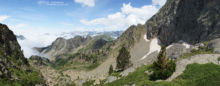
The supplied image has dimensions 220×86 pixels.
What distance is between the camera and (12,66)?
103 metres

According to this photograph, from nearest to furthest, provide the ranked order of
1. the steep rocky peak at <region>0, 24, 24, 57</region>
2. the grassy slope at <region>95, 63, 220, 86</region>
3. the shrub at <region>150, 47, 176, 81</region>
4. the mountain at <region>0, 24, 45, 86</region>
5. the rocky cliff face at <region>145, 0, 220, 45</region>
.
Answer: the grassy slope at <region>95, 63, 220, 86</region>
the shrub at <region>150, 47, 176, 81</region>
the mountain at <region>0, 24, 45, 86</region>
the rocky cliff face at <region>145, 0, 220, 45</region>
the steep rocky peak at <region>0, 24, 24, 57</region>

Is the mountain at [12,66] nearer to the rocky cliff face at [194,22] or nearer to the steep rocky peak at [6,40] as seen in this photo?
the steep rocky peak at [6,40]

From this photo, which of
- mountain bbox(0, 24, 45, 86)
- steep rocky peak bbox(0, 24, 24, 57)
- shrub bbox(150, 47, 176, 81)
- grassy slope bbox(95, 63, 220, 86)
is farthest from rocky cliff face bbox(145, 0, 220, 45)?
steep rocky peak bbox(0, 24, 24, 57)

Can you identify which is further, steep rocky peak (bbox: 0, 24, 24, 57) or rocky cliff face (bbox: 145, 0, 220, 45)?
steep rocky peak (bbox: 0, 24, 24, 57)

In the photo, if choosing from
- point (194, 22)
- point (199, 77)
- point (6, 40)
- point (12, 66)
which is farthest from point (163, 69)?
point (6, 40)

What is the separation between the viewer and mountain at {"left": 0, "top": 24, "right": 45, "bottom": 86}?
3281 inches

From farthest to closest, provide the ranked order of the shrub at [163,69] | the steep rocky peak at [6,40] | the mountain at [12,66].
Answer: the steep rocky peak at [6,40]
the mountain at [12,66]
the shrub at [163,69]

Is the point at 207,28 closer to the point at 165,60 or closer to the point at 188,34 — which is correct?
the point at 188,34

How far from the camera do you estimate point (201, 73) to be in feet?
84.6

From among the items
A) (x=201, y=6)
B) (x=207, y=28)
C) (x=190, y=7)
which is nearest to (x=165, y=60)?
(x=207, y=28)

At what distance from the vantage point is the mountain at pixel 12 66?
273 ft

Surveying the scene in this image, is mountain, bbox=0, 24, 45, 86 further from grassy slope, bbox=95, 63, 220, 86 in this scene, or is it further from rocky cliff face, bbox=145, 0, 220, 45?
rocky cliff face, bbox=145, 0, 220, 45

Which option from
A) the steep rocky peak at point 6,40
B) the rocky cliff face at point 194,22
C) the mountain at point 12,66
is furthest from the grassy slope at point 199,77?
the steep rocky peak at point 6,40

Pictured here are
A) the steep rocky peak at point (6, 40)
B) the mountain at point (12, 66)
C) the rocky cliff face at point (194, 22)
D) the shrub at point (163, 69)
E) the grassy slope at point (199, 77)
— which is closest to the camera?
the grassy slope at point (199, 77)
